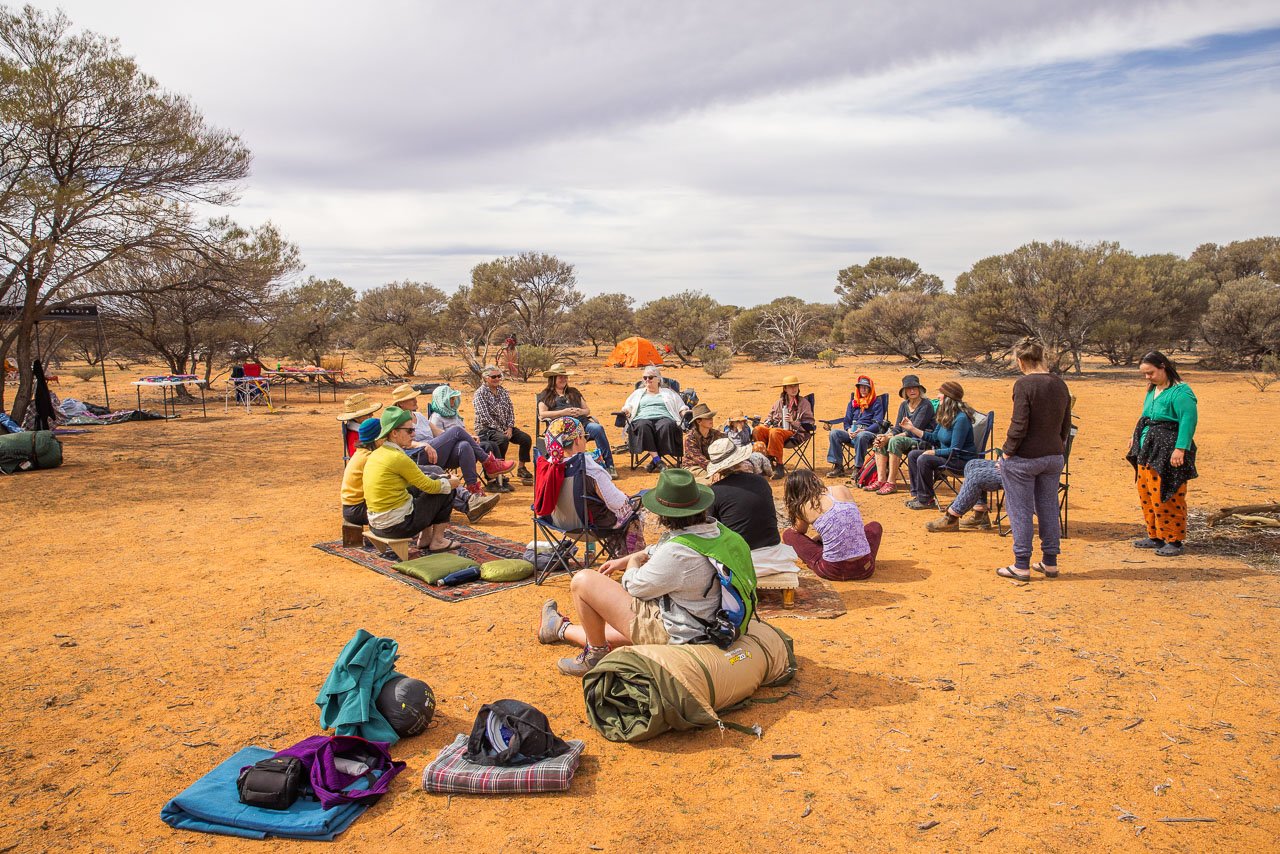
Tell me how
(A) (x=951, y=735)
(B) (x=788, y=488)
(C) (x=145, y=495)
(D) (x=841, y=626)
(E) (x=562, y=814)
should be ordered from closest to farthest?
(E) (x=562, y=814) < (A) (x=951, y=735) < (D) (x=841, y=626) < (B) (x=788, y=488) < (C) (x=145, y=495)

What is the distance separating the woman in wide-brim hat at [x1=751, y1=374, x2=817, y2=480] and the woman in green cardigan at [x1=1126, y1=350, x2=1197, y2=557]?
146 inches

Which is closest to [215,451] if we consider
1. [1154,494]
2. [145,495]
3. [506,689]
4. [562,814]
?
[145,495]

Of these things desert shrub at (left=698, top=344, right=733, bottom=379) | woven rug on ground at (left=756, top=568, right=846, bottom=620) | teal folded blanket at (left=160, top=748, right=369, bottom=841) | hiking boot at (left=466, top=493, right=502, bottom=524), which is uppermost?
desert shrub at (left=698, top=344, right=733, bottom=379)

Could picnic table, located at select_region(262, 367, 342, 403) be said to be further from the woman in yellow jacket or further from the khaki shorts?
the khaki shorts

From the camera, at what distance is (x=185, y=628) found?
477 cm

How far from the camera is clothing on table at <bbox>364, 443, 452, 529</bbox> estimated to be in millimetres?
5691

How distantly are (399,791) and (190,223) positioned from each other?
40.5 ft

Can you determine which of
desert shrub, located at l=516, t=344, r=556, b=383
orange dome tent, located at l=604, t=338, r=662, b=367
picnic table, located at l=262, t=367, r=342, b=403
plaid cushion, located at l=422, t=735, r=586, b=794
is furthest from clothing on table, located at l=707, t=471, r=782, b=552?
orange dome tent, located at l=604, t=338, r=662, b=367

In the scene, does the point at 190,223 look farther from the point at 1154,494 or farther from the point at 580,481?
the point at 1154,494

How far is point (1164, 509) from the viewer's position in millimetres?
5777

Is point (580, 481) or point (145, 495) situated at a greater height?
point (580, 481)

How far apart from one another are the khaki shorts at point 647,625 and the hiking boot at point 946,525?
399 cm

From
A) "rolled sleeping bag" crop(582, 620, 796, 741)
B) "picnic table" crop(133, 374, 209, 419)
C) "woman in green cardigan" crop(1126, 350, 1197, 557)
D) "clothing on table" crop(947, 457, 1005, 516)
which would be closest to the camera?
"rolled sleeping bag" crop(582, 620, 796, 741)

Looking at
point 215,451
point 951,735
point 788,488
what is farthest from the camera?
point 215,451
